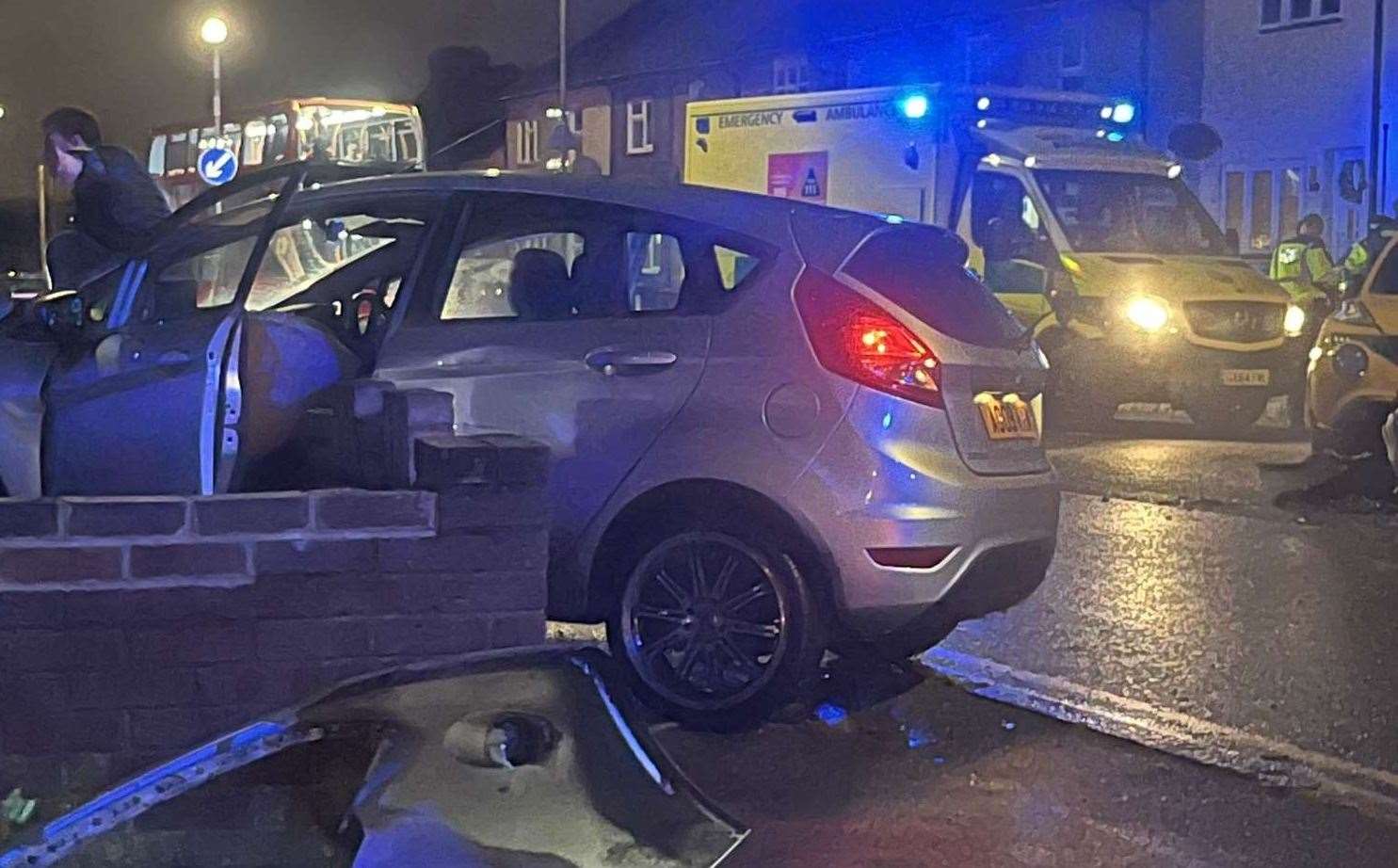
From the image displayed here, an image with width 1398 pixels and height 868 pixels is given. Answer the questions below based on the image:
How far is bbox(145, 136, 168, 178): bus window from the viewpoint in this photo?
32406 millimetres

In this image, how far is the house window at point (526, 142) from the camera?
53.1m

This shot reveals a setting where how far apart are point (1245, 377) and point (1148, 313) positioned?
120cm

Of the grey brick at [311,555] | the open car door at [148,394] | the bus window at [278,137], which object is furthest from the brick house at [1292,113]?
the grey brick at [311,555]

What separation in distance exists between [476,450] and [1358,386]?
8.34 metres

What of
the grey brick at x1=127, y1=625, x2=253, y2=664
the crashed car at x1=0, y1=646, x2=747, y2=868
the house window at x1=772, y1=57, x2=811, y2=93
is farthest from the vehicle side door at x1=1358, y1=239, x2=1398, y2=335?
the house window at x1=772, y1=57, x2=811, y2=93

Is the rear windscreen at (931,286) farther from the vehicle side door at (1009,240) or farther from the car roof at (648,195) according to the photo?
the vehicle side door at (1009,240)

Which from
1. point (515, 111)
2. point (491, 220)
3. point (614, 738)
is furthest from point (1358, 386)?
point (515, 111)

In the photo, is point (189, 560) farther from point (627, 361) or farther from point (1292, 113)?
point (1292, 113)

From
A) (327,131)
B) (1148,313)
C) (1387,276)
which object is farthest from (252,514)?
(327,131)

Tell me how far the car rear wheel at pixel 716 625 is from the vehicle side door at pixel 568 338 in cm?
31

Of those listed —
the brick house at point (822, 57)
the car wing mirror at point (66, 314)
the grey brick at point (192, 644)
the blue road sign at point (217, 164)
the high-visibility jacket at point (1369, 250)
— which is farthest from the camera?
the brick house at point (822, 57)

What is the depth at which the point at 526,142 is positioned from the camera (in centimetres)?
5375

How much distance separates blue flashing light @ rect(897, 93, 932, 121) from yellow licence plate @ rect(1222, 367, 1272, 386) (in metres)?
3.43

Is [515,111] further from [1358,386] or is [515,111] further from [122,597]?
[122,597]
